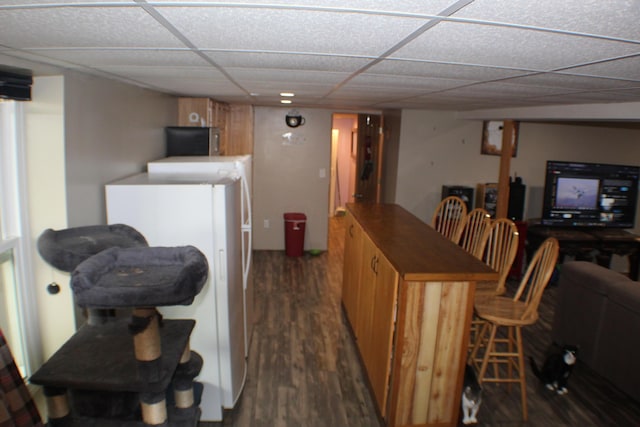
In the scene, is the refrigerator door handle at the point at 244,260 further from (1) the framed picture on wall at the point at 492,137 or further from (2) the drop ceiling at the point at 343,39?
(1) the framed picture on wall at the point at 492,137

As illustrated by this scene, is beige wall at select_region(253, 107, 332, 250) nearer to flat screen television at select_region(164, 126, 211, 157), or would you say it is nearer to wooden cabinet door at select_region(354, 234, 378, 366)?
flat screen television at select_region(164, 126, 211, 157)

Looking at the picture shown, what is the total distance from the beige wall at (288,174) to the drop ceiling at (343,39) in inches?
155

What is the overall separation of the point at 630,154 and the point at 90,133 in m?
6.71

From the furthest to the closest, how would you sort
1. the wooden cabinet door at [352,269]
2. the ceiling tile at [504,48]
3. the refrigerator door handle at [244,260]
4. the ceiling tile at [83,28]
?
1. the wooden cabinet door at [352,269]
2. the refrigerator door handle at [244,260]
3. the ceiling tile at [504,48]
4. the ceiling tile at [83,28]

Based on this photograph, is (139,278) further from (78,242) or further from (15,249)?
(15,249)

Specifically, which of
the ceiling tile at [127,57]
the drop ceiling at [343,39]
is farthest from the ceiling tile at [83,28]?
the ceiling tile at [127,57]

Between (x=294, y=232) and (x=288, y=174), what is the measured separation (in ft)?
2.80

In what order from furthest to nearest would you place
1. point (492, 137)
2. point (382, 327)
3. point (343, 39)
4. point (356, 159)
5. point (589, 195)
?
point (356, 159)
point (492, 137)
point (589, 195)
point (382, 327)
point (343, 39)

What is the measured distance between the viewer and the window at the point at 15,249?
6.24ft

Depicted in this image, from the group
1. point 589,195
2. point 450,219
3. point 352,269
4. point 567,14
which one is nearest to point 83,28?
point 567,14

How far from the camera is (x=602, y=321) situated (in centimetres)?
320

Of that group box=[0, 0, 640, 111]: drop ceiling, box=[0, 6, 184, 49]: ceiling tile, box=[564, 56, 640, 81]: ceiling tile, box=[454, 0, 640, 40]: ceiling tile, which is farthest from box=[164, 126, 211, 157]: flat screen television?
box=[454, 0, 640, 40]: ceiling tile

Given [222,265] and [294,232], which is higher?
[222,265]

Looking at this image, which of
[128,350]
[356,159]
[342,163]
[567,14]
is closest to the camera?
[567,14]
